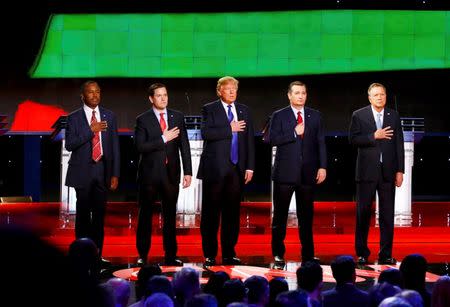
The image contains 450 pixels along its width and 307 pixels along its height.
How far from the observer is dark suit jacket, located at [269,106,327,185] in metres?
5.78

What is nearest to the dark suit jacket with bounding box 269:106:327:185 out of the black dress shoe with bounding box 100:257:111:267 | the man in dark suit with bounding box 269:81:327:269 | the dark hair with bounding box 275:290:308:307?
the man in dark suit with bounding box 269:81:327:269

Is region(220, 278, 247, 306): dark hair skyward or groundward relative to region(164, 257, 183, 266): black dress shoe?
skyward

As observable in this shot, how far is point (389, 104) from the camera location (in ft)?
37.4

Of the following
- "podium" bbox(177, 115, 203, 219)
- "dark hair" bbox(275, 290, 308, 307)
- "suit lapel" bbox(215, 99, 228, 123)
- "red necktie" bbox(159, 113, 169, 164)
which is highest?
"suit lapel" bbox(215, 99, 228, 123)

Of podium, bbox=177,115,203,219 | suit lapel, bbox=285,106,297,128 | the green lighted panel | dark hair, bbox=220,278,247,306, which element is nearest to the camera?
dark hair, bbox=220,278,247,306

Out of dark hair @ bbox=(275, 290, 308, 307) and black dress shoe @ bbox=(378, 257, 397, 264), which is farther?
black dress shoe @ bbox=(378, 257, 397, 264)

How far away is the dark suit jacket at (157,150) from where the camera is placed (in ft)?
18.5

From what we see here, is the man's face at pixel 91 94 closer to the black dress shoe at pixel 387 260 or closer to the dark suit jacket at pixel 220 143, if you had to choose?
the dark suit jacket at pixel 220 143

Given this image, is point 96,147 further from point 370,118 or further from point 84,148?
point 370,118

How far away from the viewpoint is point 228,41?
10969 millimetres

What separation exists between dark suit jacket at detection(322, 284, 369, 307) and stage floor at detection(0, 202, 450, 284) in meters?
2.83

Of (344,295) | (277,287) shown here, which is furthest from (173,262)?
(344,295)

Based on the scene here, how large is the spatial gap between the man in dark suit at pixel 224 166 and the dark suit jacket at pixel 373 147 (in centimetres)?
87

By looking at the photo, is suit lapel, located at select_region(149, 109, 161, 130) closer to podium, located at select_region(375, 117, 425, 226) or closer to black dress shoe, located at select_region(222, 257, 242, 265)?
black dress shoe, located at select_region(222, 257, 242, 265)
